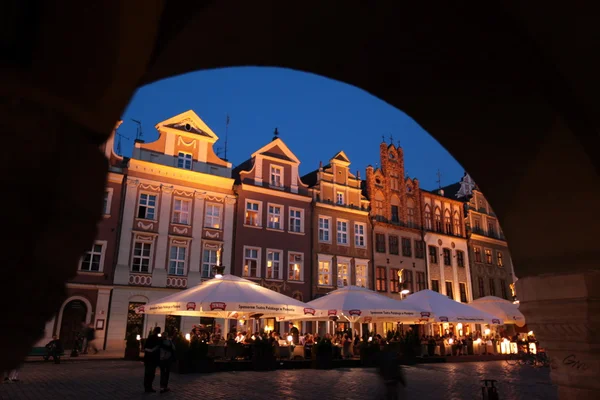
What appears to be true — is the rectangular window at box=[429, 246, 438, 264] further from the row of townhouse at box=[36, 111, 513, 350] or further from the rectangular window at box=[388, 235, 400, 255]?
the rectangular window at box=[388, 235, 400, 255]

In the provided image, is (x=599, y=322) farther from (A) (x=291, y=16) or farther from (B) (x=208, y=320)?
(B) (x=208, y=320)

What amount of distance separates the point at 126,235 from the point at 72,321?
5.30 m

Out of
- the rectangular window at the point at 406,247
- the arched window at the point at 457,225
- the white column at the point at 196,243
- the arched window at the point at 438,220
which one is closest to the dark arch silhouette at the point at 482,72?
the white column at the point at 196,243

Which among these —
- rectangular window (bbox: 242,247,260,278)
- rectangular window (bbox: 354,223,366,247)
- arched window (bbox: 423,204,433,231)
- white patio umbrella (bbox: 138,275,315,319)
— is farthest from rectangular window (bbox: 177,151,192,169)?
arched window (bbox: 423,204,433,231)

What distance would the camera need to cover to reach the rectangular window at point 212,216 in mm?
28836

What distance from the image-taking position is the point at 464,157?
3.93 metres

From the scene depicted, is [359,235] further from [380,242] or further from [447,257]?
[447,257]

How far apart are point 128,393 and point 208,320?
1773 cm

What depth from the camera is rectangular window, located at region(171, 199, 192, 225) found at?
28.0 m

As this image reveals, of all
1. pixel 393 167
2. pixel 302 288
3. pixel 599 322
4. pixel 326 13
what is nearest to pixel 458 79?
pixel 326 13

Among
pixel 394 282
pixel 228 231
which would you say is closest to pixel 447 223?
pixel 394 282

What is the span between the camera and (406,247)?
37.6 meters

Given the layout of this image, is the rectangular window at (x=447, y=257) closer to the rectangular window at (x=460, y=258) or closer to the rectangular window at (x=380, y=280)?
the rectangular window at (x=460, y=258)

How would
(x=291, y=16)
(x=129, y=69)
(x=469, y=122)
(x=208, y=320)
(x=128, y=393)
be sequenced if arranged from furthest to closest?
(x=208, y=320) < (x=128, y=393) < (x=469, y=122) < (x=291, y=16) < (x=129, y=69)
